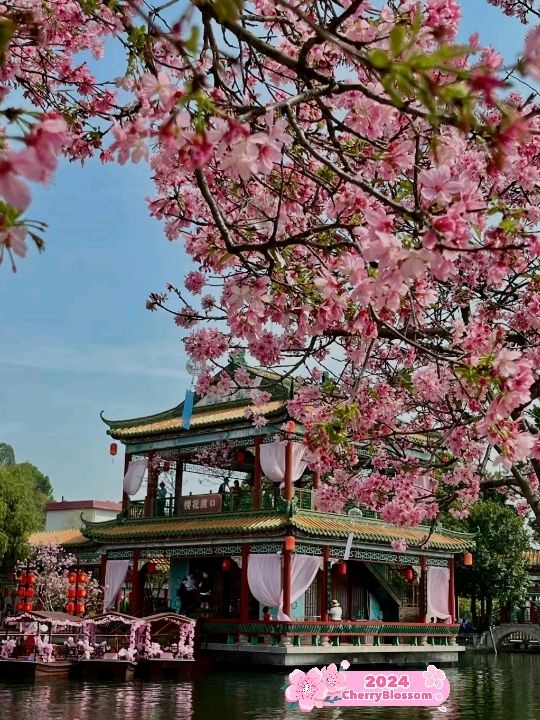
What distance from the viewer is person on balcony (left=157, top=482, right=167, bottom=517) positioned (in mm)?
22750

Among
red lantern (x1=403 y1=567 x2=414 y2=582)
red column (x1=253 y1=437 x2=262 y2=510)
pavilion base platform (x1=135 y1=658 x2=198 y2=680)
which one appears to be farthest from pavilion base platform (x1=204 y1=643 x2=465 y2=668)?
red column (x1=253 y1=437 x2=262 y2=510)

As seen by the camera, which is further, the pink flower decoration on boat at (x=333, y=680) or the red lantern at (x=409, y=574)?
the red lantern at (x=409, y=574)

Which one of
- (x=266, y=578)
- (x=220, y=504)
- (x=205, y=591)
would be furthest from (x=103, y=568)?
(x=266, y=578)

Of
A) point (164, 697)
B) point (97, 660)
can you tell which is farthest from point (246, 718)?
point (97, 660)

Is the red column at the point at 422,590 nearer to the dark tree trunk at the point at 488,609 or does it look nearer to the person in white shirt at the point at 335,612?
the person in white shirt at the point at 335,612

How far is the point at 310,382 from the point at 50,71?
118 inches

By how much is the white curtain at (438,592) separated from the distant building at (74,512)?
21.7m

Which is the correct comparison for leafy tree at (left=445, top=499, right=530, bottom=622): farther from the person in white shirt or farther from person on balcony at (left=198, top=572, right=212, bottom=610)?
person on balcony at (left=198, top=572, right=212, bottom=610)

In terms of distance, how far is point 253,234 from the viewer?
447 cm

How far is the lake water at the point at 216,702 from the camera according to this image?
11.7 m

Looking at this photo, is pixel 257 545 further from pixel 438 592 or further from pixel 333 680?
pixel 333 680

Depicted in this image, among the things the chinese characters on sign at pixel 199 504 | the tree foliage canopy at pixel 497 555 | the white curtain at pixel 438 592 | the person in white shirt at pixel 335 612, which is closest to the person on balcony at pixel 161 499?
the chinese characters on sign at pixel 199 504

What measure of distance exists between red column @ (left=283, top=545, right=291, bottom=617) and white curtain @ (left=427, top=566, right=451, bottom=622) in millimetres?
5771

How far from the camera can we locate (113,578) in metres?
23.0
